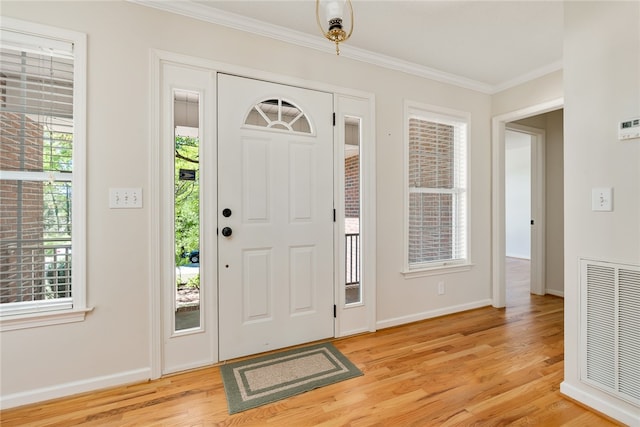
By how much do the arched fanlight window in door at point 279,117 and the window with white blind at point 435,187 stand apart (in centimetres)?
115

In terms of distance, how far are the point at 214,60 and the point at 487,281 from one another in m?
3.62

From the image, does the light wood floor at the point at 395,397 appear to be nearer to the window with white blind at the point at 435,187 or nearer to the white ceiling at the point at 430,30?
the window with white blind at the point at 435,187

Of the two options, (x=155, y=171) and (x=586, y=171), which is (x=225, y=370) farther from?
(x=586, y=171)

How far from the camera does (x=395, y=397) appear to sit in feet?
5.86

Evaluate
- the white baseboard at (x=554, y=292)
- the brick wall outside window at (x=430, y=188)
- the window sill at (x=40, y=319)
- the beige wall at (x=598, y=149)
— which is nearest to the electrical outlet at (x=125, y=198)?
the window sill at (x=40, y=319)

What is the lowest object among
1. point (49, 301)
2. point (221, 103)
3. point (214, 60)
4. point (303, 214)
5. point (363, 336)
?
point (363, 336)

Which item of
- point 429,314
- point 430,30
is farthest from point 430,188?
point 430,30

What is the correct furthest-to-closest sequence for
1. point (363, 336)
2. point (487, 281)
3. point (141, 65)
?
point (487, 281), point (363, 336), point (141, 65)

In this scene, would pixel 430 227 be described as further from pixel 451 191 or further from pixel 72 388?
pixel 72 388

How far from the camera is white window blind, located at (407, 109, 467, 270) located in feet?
10.0

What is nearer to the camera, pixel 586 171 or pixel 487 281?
pixel 586 171

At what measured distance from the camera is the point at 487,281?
3473 millimetres

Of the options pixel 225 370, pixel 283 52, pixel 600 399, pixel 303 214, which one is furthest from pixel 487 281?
pixel 283 52

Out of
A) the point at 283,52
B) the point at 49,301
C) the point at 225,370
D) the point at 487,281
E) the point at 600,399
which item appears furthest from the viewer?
the point at 487,281
